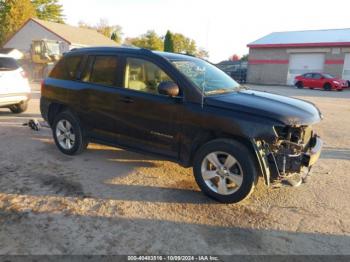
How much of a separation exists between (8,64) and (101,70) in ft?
16.5

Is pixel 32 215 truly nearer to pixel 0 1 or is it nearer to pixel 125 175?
pixel 125 175

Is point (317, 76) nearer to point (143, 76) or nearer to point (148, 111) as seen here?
point (143, 76)

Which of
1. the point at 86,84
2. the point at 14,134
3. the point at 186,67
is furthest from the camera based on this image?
the point at 14,134

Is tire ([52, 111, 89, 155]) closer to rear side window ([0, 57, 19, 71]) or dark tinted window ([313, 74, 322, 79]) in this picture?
rear side window ([0, 57, 19, 71])

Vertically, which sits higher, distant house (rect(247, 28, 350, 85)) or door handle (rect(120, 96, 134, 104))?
distant house (rect(247, 28, 350, 85))

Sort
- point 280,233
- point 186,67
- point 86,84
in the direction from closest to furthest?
1. point 280,233
2. point 186,67
3. point 86,84

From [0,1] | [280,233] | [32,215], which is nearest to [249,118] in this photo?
[280,233]

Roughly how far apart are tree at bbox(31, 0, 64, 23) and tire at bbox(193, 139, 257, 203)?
56148 millimetres

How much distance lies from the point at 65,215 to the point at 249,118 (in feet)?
8.00

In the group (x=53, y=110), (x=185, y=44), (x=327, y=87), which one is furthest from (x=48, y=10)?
(x=53, y=110)

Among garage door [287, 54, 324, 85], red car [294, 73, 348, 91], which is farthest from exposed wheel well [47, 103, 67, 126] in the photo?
garage door [287, 54, 324, 85]

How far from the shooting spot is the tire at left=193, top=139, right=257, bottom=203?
3830 millimetres

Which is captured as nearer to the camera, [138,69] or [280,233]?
[280,233]

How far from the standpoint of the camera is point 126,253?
9.84ft
